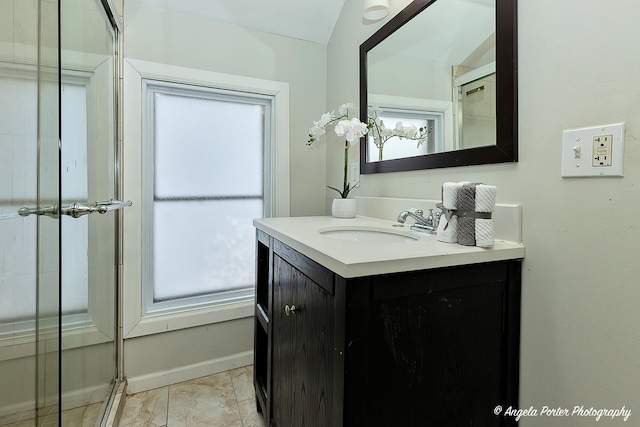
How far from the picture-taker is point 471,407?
30.8 inches

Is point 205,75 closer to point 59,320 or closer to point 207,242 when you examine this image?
point 207,242

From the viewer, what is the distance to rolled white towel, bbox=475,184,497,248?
2.49 ft

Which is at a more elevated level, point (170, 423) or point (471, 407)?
point (471, 407)

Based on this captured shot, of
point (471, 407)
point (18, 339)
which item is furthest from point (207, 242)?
point (471, 407)

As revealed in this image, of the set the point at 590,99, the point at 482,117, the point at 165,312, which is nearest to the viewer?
the point at 590,99

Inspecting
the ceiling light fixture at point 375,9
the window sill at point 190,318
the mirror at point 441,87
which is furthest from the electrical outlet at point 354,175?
the window sill at point 190,318

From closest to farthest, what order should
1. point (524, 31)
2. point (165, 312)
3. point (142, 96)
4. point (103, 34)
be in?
point (524, 31) < point (103, 34) < point (142, 96) < point (165, 312)

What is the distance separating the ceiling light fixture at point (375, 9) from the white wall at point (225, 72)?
565 mm

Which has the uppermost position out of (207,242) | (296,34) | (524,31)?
(296,34)

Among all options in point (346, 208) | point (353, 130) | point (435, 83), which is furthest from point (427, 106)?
point (346, 208)

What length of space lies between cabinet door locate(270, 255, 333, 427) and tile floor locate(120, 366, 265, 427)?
15.5 inches

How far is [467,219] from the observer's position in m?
0.80

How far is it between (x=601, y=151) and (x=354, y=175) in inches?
42.8

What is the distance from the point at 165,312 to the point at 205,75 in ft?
4.08
